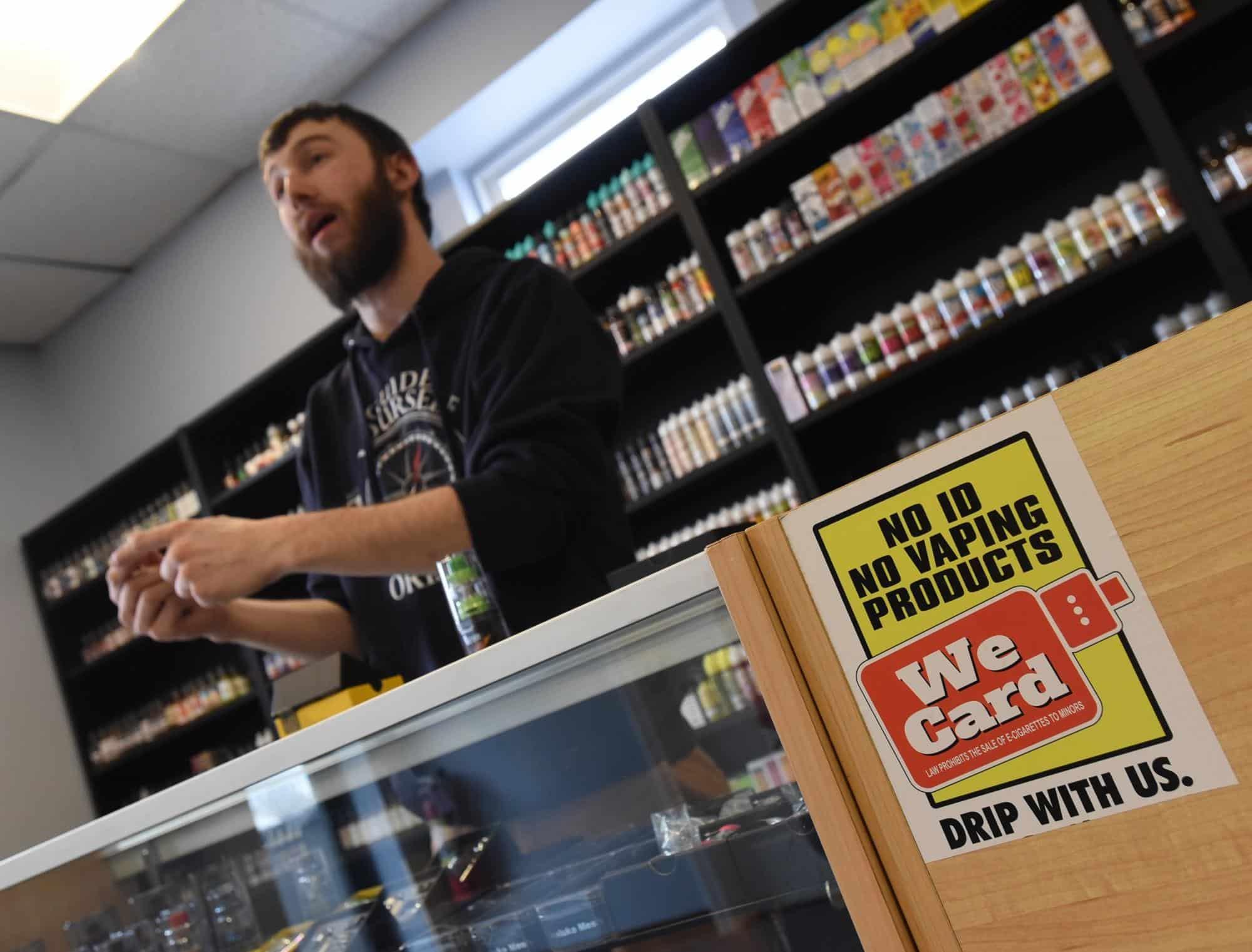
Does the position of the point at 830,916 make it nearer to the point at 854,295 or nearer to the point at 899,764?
the point at 899,764

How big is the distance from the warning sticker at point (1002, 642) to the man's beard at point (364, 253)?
126 centimetres

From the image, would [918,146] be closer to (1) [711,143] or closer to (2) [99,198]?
(1) [711,143]

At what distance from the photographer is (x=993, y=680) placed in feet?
2.02

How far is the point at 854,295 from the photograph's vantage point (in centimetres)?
319

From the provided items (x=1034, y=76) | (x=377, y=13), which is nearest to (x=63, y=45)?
(x=377, y=13)

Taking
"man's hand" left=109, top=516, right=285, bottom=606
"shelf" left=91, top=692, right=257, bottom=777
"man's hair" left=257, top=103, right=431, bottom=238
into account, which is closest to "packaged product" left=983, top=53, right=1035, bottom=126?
"man's hair" left=257, top=103, right=431, bottom=238

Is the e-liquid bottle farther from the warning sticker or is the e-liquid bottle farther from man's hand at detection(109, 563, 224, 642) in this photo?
the warning sticker

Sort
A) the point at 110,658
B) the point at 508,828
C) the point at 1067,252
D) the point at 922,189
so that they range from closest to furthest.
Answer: the point at 508,828
the point at 1067,252
the point at 922,189
the point at 110,658

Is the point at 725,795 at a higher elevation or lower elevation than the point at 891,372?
lower

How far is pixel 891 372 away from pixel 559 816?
206cm

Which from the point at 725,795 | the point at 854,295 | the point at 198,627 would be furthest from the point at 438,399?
the point at 854,295

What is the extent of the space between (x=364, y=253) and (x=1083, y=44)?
6.23 feet

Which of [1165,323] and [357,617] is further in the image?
[1165,323]

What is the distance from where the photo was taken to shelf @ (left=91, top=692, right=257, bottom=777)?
4051 millimetres
